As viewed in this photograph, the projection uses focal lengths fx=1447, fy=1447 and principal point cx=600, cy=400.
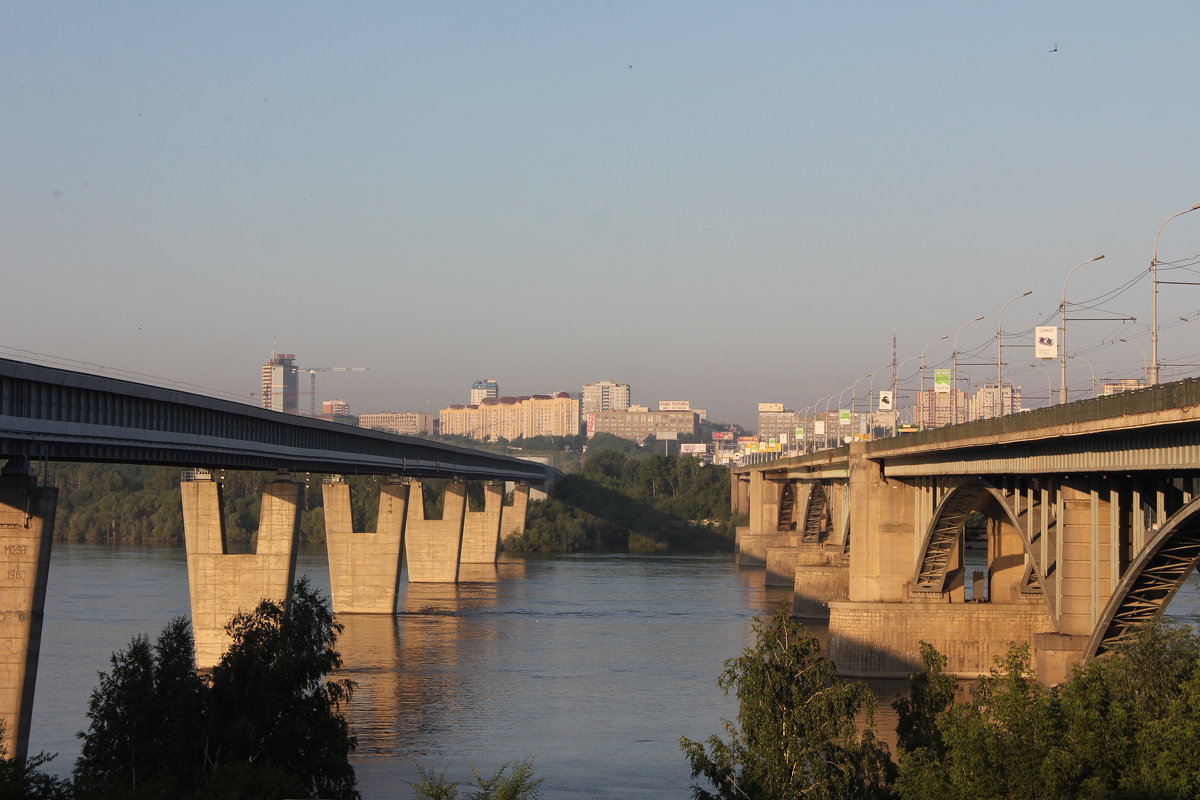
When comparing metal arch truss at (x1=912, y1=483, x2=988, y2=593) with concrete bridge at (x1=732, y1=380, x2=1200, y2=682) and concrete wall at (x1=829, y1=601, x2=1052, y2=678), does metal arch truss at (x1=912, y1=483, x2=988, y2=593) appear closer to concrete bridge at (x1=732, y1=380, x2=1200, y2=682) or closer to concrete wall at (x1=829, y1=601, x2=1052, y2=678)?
concrete bridge at (x1=732, y1=380, x2=1200, y2=682)

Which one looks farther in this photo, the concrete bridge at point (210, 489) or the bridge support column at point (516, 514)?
the bridge support column at point (516, 514)

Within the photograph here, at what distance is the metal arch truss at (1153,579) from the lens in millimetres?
31375

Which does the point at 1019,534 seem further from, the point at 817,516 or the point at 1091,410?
the point at 817,516

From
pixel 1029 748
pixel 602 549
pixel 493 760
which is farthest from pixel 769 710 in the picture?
pixel 602 549

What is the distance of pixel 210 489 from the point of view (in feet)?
199

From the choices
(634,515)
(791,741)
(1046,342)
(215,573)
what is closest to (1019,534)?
(1046,342)

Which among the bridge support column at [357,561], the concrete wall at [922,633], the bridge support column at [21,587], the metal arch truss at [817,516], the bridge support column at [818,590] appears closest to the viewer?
the bridge support column at [21,587]

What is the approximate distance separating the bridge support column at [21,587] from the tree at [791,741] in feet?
58.5

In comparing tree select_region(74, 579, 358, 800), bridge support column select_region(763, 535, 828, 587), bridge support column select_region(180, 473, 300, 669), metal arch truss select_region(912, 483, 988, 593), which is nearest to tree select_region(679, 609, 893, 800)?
tree select_region(74, 579, 358, 800)

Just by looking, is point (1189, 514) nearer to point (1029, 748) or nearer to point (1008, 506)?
point (1029, 748)

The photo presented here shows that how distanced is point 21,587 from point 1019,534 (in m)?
30.2

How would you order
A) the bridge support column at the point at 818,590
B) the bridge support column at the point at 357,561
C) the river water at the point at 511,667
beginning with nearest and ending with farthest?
the river water at the point at 511,667
the bridge support column at the point at 818,590
the bridge support column at the point at 357,561

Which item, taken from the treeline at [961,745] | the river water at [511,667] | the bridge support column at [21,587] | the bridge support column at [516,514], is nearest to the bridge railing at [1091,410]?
the treeline at [961,745]

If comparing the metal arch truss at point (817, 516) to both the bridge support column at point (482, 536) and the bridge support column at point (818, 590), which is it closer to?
the bridge support column at point (818, 590)
